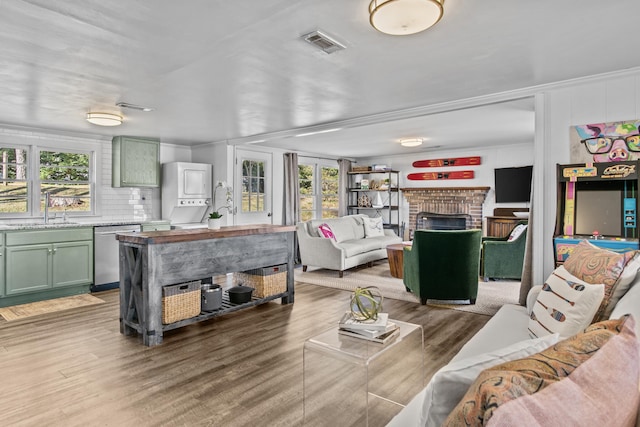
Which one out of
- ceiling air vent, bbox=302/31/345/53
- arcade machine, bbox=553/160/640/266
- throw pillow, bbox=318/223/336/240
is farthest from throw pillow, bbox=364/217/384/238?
ceiling air vent, bbox=302/31/345/53

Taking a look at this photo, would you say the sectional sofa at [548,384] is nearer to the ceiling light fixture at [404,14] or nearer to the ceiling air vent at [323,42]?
the ceiling light fixture at [404,14]

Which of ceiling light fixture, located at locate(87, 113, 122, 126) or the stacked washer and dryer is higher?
ceiling light fixture, located at locate(87, 113, 122, 126)

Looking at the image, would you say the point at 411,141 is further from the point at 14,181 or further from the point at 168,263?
the point at 14,181

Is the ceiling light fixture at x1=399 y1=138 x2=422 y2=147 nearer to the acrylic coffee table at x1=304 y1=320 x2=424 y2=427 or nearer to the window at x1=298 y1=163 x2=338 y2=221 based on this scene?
the window at x1=298 y1=163 x2=338 y2=221

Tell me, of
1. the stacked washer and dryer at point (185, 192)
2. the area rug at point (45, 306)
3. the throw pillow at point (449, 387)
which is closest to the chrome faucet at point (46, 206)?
the area rug at point (45, 306)

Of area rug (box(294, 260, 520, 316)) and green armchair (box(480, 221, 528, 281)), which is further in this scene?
green armchair (box(480, 221, 528, 281))

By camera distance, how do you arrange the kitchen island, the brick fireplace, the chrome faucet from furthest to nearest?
the brick fireplace, the chrome faucet, the kitchen island

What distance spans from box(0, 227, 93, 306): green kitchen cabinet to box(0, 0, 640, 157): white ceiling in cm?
153

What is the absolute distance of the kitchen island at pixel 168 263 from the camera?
11.4 feet

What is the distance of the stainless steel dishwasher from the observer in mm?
5684

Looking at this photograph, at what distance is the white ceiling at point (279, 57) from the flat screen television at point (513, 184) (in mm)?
A: 2545

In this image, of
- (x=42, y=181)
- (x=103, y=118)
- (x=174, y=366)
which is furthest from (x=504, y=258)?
(x=42, y=181)

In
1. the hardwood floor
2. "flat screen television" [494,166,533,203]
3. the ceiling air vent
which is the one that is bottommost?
the hardwood floor

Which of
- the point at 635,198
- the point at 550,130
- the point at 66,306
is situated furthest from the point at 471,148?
the point at 66,306
